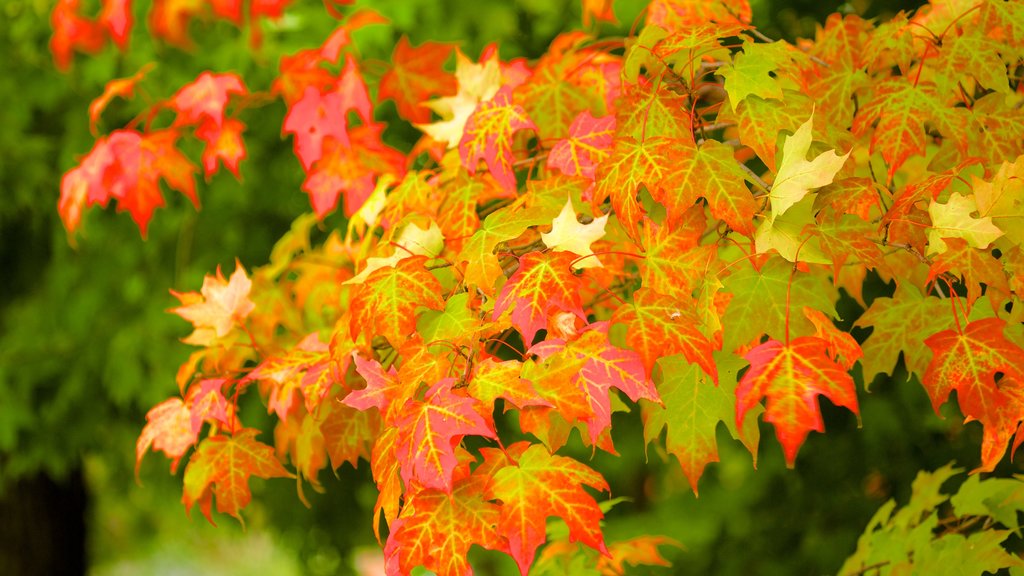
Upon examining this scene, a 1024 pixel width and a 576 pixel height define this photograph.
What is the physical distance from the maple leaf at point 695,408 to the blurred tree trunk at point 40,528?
3.80 m

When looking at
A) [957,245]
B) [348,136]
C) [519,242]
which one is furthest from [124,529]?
[957,245]

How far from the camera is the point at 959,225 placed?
1.32 metres

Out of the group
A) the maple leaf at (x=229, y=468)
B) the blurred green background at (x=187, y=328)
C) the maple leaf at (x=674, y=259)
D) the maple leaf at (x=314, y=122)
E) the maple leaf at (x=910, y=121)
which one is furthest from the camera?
the blurred green background at (x=187, y=328)

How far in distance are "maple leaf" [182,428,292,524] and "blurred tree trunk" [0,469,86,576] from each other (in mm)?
3042

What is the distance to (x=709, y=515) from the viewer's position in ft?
11.9

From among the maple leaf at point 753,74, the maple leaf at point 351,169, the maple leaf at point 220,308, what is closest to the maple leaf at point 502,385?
the maple leaf at point 753,74

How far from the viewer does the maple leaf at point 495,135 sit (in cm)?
167

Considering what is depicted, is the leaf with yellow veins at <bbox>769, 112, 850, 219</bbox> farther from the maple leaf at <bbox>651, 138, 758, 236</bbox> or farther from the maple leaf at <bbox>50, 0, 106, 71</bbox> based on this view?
the maple leaf at <bbox>50, 0, 106, 71</bbox>

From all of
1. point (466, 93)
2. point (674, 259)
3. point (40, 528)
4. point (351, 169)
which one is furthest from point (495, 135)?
point (40, 528)

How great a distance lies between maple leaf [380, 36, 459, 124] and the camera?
2.49 metres

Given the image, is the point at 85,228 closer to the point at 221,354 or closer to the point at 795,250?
the point at 221,354

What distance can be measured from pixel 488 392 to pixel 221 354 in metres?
0.84

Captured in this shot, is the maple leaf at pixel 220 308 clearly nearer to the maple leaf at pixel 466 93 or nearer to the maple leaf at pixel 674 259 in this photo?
the maple leaf at pixel 466 93

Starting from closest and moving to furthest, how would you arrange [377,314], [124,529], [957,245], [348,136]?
1. [957,245]
2. [377,314]
3. [348,136]
4. [124,529]
